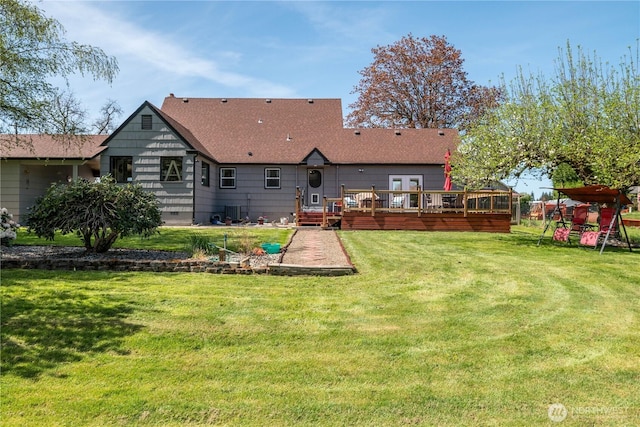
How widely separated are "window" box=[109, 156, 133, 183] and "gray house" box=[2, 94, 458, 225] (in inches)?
1.7

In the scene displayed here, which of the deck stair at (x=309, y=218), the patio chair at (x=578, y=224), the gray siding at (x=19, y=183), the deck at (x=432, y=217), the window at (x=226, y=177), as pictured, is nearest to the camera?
the patio chair at (x=578, y=224)

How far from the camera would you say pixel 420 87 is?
35062 millimetres

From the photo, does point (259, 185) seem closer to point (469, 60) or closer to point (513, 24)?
point (513, 24)

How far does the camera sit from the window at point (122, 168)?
19.3 metres

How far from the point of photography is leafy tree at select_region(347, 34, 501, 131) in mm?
34531

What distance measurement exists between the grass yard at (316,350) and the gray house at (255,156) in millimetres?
12726

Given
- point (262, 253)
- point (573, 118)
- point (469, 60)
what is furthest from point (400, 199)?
point (469, 60)

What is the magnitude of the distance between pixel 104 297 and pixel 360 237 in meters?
8.71

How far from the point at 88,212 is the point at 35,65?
435 cm

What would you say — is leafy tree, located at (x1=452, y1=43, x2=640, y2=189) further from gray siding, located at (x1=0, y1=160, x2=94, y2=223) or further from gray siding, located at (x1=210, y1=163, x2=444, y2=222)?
gray siding, located at (x1=0, y1=160, x2=94, y2=223)

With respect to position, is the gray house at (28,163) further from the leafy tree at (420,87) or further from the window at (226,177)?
the leafy tree at (420,87)

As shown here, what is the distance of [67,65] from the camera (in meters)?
10.5

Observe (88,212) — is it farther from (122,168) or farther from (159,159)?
(122,168)

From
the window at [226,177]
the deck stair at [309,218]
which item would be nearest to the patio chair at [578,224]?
the deck stair at [309,218]
